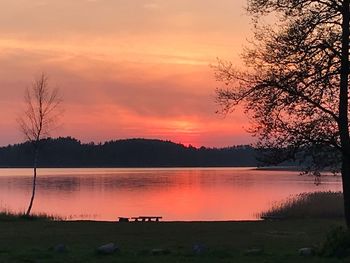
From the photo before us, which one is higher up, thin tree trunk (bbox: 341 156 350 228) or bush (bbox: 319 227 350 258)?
thin tree trunk (bbox: 341 156 350 228)

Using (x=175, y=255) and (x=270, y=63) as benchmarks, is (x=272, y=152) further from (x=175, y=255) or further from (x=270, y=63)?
(x=175, y=255)

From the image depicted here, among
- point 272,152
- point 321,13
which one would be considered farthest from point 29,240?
point 321,13

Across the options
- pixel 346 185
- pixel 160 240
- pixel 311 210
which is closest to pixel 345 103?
pixel 346 185

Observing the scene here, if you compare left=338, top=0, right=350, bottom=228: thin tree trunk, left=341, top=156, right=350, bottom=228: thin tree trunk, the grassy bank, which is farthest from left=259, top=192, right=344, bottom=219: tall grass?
left=338, top=0, right=350, bottom=228: thin tree trunk

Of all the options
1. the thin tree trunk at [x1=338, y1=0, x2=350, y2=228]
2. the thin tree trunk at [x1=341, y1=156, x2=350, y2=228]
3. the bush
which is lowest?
the bush

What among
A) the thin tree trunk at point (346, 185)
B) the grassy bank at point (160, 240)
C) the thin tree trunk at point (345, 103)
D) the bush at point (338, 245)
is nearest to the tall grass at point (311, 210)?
the grassy bank at point (160, 240)

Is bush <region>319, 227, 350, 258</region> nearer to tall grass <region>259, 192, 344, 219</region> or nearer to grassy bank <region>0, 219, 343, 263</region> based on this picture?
grassy bank <region>0, 219, 343, 263</region>

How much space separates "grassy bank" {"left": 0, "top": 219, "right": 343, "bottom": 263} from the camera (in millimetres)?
12867

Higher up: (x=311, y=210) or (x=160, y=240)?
(x=160, y=240)

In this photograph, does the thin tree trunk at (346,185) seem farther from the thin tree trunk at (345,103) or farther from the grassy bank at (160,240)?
the grassy bank at (160,240)

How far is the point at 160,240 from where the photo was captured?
59.7 feet

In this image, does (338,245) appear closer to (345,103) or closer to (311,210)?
(345,103)

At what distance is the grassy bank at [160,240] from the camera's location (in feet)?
Answer: 42.2

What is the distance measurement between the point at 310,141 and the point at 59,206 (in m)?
33.5
